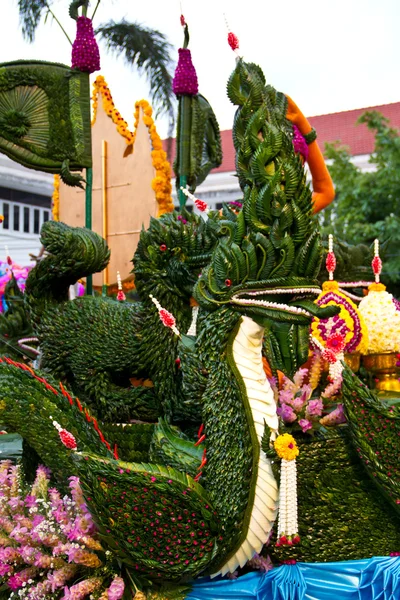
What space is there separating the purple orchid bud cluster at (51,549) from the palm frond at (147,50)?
6799 millimetres

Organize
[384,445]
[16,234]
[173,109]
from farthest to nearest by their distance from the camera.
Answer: [16,234]
[173,109]
[384,445]

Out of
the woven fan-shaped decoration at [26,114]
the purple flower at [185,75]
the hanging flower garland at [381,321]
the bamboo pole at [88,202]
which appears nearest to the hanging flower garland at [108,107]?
the purple flower at [185,75]

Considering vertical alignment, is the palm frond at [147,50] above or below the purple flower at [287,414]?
above

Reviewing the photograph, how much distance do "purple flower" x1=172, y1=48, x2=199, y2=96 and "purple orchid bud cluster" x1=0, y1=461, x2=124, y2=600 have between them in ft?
9.15

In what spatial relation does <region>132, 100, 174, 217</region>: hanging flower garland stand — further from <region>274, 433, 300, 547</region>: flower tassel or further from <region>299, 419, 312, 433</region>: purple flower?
<region>274, 433, 300, 547</region>: flower tassel

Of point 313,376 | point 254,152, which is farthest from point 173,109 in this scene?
point 254,152

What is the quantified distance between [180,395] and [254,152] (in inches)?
48.8

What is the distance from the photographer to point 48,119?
151 inches

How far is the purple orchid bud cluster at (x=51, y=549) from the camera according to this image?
2.27m

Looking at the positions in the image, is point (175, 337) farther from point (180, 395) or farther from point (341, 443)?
point (341, 443)

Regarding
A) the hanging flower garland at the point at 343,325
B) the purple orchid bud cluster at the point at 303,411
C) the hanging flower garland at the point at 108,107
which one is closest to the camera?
the purple orchid bud cluster at the point at 303,411

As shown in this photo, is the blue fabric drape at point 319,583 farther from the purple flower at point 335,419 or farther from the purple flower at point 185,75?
the purple flower at point 185,75

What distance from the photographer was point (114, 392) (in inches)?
128

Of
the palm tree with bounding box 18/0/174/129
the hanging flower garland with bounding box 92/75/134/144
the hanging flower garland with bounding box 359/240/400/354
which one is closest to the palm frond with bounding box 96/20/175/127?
the palm tree with bounding box 18/0/174/129
